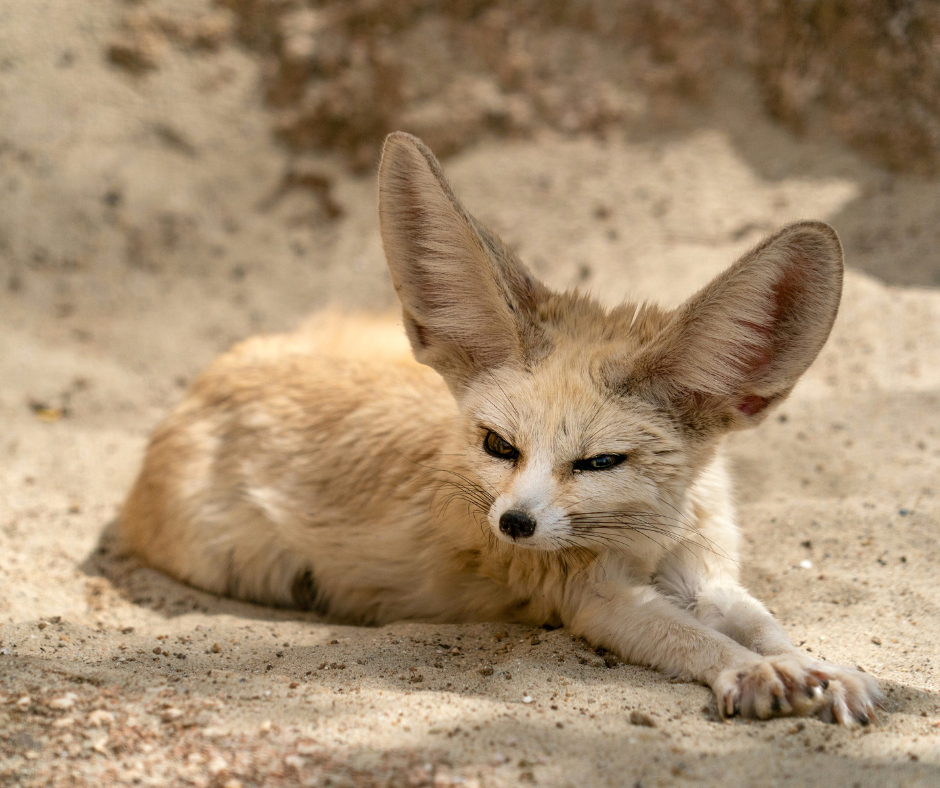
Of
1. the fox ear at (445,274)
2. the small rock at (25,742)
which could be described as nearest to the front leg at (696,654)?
the fox ear at (445,274)

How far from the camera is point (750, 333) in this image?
8.49 ft

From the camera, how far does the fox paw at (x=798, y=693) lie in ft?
7.27

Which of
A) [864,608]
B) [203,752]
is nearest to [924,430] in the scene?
[864,608]

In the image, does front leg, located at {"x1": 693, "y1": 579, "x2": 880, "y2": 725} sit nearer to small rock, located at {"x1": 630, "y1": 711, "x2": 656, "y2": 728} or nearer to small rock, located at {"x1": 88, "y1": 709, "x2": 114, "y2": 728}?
small rock, located at {"x1": 630, "y1": 711, "x2": 656, "y2": 728}

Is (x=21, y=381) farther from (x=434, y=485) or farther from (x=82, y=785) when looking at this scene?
(x=82, y=785)

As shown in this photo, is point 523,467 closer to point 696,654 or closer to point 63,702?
point 696,654

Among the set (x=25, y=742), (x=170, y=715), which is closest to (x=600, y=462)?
(x=170, y=715)

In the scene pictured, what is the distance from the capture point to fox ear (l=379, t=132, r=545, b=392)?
2694 millimetres

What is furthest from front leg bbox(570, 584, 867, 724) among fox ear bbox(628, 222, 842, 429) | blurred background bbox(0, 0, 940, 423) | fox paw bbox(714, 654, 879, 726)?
blurred background bbox(0, 0, 940, 423)

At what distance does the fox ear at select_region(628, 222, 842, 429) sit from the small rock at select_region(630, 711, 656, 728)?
96 cm

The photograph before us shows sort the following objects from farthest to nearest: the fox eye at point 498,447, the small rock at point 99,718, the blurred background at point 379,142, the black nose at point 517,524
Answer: the blurred background at point 379,142, the fox eye at point 498,447, the black nose at point 517,524, the small rock at point 99,718

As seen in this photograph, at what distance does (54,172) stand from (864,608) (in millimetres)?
5724

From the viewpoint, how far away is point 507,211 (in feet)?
20.2

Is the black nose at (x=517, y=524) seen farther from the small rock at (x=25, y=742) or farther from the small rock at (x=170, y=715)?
the small rock at (x=25, y=742)
